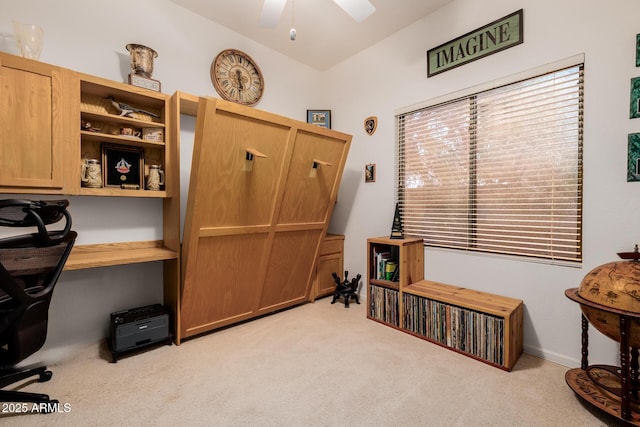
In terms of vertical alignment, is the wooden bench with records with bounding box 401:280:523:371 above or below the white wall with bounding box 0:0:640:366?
below

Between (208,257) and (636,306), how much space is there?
2604mm

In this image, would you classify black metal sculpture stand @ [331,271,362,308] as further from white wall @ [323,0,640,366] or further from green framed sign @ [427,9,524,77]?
green framed sign @ [427,9,524,77]

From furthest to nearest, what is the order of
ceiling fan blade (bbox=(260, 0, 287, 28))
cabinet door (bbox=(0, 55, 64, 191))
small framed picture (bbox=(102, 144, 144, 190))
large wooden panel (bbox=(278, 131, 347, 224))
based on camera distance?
large wooden panel (bbox=(278, 131, 347, 224))
small framed picture (bbox=(102, 144, 144, 190))
ceiling fan blade (bbox=(260, 0, 287, 28))
cabinet door (bbox=(0, 55, 64, 191))

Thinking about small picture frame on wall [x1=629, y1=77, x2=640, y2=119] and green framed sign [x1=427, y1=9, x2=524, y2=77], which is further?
green framed sign [x1=427, y1=9, x2=524, y2=77]

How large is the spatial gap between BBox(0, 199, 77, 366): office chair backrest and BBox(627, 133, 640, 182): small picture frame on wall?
10.7 feet

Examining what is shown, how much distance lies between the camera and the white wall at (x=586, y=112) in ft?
5.99

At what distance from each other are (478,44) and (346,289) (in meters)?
2.66

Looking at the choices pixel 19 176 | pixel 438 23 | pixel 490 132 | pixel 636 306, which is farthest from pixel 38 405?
pixel 438 23

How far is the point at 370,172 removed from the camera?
3338 millimetres

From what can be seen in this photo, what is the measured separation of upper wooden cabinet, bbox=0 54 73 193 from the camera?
1669 millimetres

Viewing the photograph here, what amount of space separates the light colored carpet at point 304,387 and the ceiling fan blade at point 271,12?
8.14 feet

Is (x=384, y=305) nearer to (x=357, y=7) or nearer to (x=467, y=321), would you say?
(x=467, y=321)

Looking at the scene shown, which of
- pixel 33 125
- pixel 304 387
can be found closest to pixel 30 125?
pixel 33 125

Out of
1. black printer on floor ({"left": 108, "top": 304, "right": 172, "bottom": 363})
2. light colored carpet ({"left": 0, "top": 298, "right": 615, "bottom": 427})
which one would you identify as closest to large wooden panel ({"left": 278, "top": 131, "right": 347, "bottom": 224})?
light colored carpet ({"left": 0, "top": 298, "right": 615, "bottom": 427})
